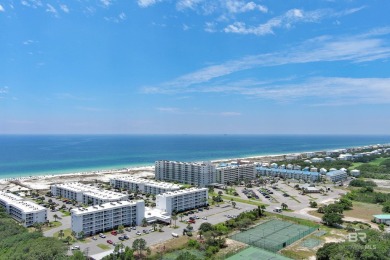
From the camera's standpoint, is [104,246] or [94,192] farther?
[94,192]

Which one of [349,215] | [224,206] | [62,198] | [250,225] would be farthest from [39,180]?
[349,215]

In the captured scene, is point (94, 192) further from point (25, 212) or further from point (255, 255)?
point (255, 255)

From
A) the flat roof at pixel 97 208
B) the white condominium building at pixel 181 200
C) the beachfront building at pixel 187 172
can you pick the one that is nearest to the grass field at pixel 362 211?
the white condominium building at pixel 181 200

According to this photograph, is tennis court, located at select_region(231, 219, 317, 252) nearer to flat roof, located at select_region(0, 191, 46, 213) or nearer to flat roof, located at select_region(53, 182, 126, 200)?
flat roof, located at select_region(53, 182, 126, 200)

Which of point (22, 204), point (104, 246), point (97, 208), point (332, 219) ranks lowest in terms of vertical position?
point (104, 246)

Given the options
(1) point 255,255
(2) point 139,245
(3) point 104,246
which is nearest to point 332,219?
(1) point 255,255

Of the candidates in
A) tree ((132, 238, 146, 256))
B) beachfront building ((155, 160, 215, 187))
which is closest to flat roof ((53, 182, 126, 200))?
tree ((132, 238, 146, 256))
